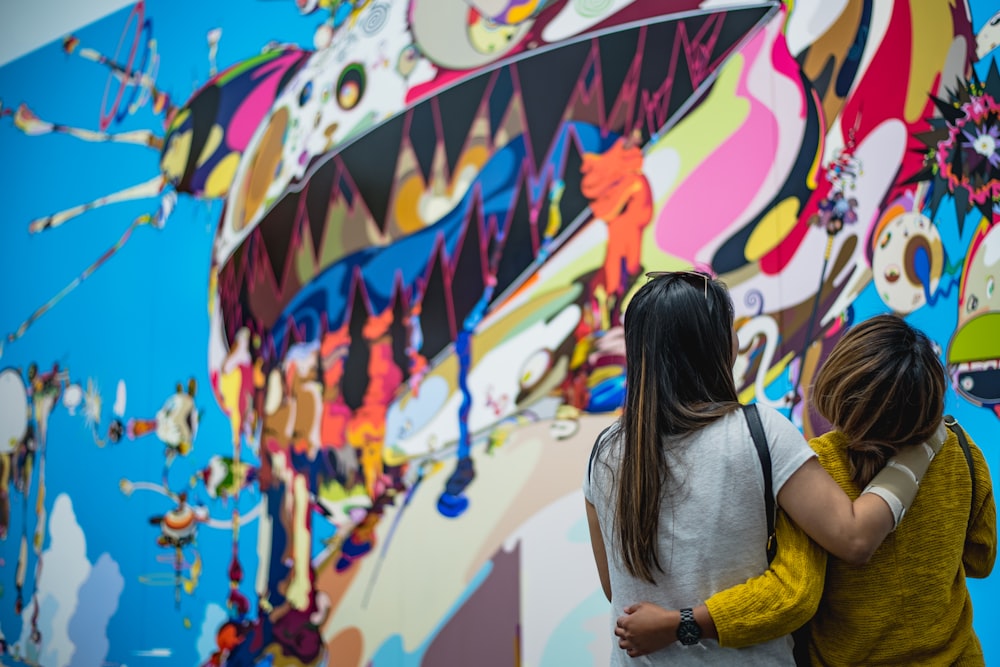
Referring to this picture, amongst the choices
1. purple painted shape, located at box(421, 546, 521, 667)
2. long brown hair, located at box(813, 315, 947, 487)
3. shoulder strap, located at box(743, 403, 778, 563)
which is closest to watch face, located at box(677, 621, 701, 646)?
shoulder strap, located at box(743, 403, 778, 563)

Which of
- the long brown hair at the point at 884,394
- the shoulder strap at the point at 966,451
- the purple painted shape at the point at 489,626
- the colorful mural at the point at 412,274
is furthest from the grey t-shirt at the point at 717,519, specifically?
the purple painted shape at the point at 489,626

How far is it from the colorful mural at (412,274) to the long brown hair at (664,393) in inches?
39.7

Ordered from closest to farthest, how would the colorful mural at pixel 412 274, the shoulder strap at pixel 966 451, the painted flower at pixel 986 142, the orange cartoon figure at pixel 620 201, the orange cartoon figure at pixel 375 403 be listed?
the shoulder strap at pixel 966 451 → the painted flower at pixel 986 142 → the colorful mural at pixel 412 274 → the orange cartoon figure at pixel 620 201 → the orange cartoon figure at pixel 375 403

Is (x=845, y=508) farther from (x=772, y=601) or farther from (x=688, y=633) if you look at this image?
(x=688, y=633)

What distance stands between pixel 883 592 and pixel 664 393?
413 millimetres

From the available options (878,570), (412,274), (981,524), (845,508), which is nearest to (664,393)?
(845,508)

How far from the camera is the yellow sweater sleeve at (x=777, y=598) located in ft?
3.96

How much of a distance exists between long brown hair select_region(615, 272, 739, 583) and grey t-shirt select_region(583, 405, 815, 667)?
0.06 feet

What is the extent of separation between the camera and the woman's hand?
1252 millimetres

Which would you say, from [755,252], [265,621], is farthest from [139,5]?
[755,252]

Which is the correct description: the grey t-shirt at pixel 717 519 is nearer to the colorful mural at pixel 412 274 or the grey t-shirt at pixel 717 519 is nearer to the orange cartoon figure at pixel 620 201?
the colorful mural at pixel 412 274

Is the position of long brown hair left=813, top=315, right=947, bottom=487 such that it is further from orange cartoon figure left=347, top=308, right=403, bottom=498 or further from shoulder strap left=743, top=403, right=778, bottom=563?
orange cartoon figure left=347, top=308, right=403, bottom=498

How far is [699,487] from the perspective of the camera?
1.25 metres

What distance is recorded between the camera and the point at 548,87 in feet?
8.78
